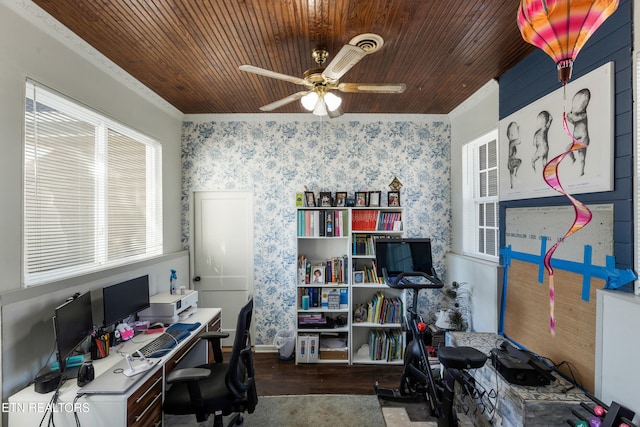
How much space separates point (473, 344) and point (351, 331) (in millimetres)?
1306

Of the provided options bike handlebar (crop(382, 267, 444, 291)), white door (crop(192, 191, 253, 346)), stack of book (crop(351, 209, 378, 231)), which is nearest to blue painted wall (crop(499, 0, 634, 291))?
bike handlebar (crop(382, 267, 444, 291))

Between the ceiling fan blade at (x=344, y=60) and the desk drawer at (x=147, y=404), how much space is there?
2.18m

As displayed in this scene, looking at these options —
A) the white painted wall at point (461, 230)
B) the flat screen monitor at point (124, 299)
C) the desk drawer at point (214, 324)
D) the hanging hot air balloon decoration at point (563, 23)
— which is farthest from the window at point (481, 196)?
the flat screen monitor at point (124, 299)

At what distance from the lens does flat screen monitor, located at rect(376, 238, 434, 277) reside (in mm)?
2656

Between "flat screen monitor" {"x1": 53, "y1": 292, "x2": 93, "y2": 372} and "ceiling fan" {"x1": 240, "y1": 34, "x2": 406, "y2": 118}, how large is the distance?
1776 millimetres

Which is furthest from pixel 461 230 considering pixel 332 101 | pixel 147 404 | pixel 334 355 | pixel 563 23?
pixel 147 404

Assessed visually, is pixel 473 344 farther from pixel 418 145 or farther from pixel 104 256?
pixel 104 256

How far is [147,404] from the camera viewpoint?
1723 mm

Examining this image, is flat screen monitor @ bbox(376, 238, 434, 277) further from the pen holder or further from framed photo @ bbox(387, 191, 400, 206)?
the pen holder

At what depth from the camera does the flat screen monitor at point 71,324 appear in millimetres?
1611

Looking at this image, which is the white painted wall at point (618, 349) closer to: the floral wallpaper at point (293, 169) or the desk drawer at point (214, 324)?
the floral wallpaper at point (293, 169)

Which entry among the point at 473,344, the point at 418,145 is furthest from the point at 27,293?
the point at 418,145

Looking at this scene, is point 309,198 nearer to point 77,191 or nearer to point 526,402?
point 77,191

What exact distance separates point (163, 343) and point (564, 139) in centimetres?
315
